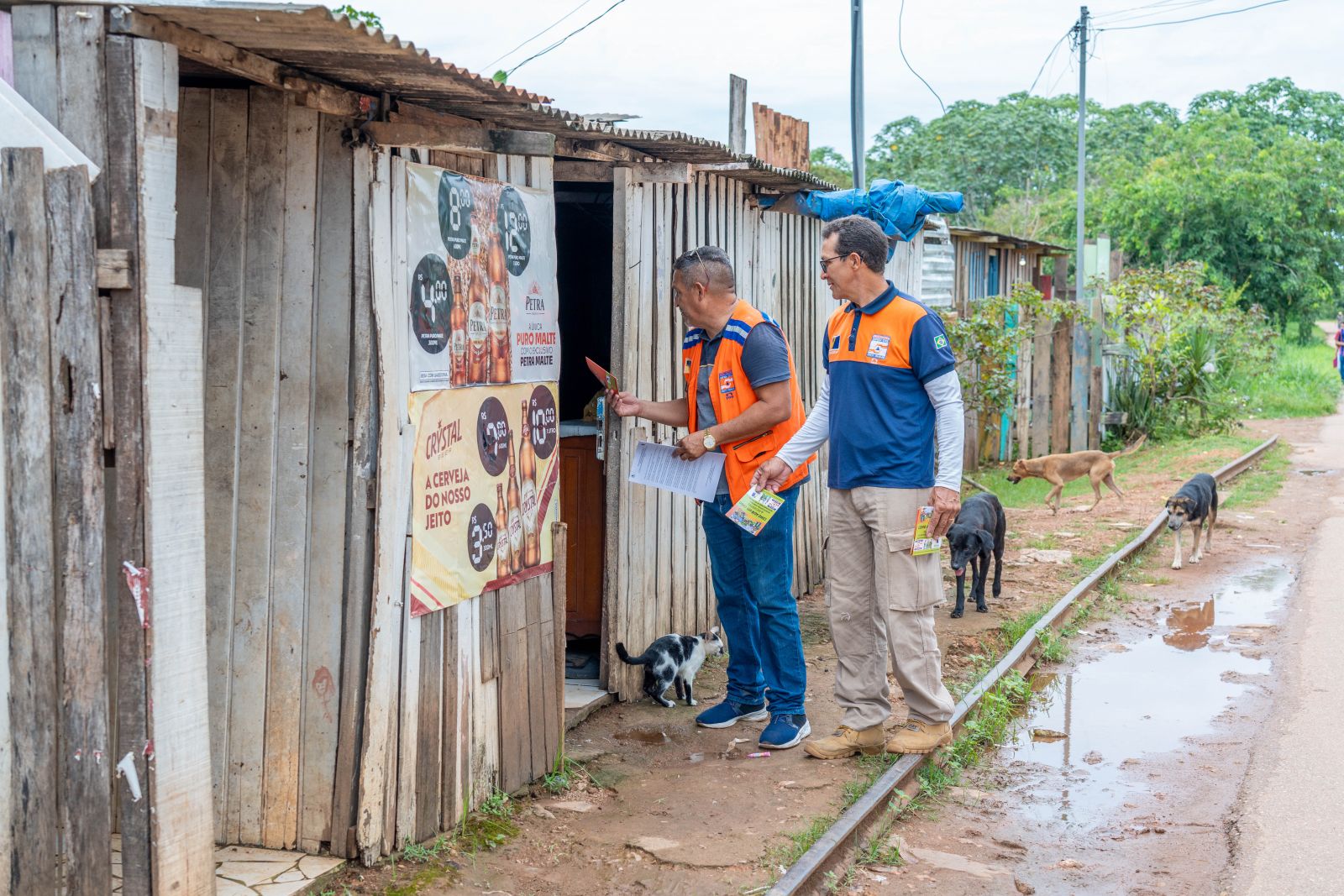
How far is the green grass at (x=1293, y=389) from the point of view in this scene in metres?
25.0

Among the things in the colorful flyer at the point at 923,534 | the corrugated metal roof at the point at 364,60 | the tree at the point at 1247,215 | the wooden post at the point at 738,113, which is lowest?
the colorful flyer at the point at 923,534

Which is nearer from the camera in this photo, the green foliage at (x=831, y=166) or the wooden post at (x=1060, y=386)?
the wooden post at (x=1060, y=386)

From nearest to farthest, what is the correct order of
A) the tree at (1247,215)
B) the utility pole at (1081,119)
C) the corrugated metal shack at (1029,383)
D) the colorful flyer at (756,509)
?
the colorful flyer at (756,509)
the corrugated metal shack at (1029,383)
the utility pole at (1081,119)
the tree at (1247,215)

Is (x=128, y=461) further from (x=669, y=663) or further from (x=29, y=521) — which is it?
(x=669, y=663)

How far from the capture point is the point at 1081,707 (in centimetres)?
721

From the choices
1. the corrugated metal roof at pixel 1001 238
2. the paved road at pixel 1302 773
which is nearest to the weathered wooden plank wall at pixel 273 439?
the paved road at pixel 1302 773

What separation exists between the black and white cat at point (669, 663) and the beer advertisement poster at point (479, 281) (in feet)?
5.69

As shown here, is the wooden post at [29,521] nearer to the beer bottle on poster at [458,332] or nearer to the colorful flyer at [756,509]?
the beer bottle on poster at [458,332]

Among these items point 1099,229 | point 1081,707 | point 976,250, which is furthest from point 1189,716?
point 1099,229

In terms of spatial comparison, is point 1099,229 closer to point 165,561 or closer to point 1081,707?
point 1081,707

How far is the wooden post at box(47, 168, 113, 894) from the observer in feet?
10.2

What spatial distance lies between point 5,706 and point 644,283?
412 centimetres

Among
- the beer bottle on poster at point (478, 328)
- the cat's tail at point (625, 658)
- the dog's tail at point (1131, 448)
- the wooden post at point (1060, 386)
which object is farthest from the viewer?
the dog's tail at point (1131, 448)

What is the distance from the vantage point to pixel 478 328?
16.1ft
